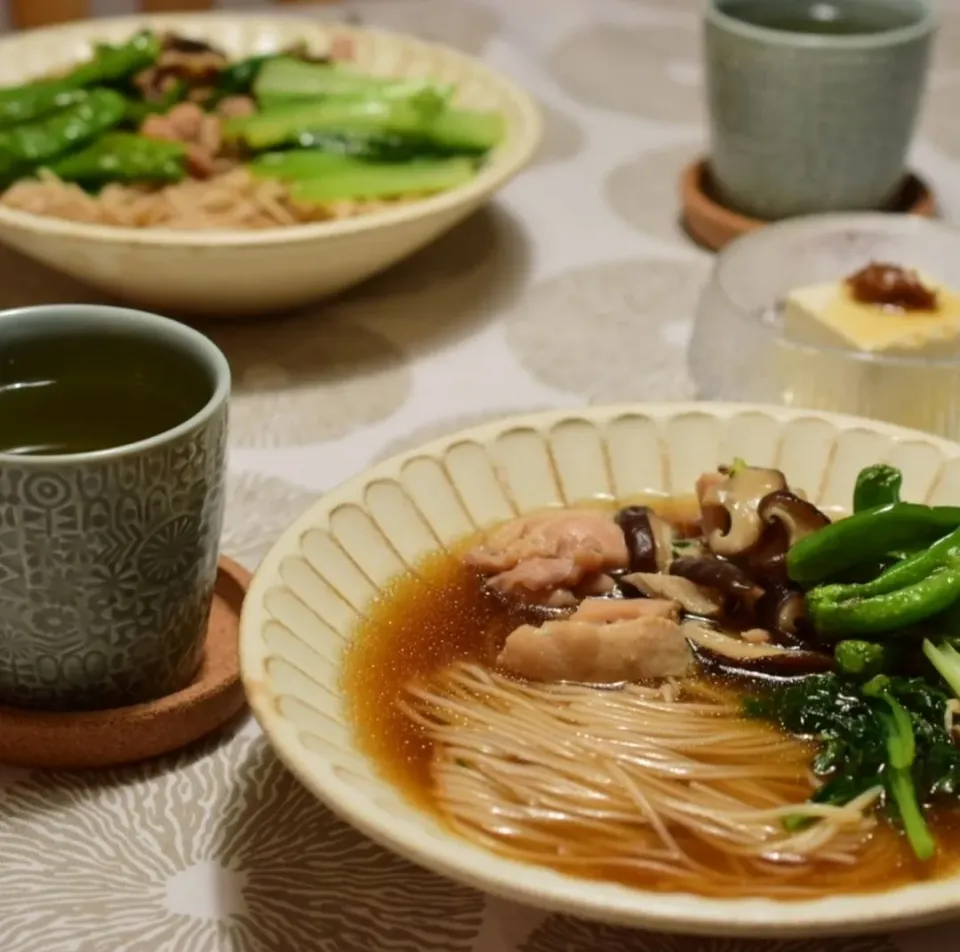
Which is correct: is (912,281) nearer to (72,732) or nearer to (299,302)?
(299,302)

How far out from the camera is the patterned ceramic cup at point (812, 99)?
1.81 m

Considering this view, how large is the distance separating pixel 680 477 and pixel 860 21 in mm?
1075

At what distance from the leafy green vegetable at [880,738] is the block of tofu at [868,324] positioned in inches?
21.5

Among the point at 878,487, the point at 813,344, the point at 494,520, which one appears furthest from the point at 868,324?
the point at 494,520

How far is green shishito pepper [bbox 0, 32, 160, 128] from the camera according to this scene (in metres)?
1.88

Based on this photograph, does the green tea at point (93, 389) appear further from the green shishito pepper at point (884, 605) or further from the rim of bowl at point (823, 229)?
the rim of bowl at point (823, 229)

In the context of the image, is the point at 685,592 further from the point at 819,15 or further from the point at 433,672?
the point at 819,15

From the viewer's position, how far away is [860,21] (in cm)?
199

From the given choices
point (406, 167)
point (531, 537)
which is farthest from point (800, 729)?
point (406, 167)

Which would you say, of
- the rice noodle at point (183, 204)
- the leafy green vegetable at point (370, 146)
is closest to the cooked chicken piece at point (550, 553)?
the rice noodle at point (183, 204)

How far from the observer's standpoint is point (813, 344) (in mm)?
1424

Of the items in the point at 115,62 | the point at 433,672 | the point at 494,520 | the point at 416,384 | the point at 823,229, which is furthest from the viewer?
the point at 115,62

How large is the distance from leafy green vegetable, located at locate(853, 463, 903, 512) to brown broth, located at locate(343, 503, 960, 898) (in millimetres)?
198

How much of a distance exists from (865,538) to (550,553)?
27 centimetres
